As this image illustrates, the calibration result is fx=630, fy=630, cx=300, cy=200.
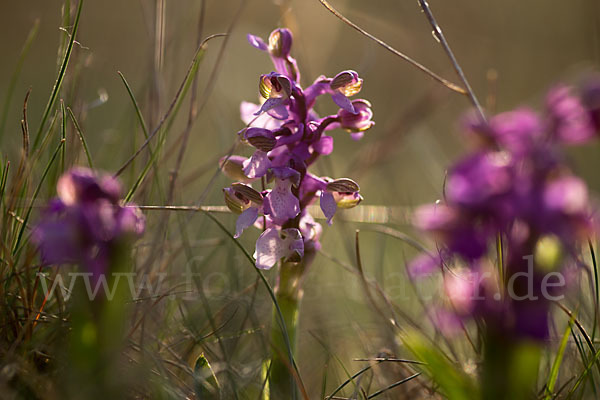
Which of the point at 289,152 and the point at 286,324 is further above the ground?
the point at 289,152

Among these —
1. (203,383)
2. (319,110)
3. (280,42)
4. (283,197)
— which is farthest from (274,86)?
(319,110)

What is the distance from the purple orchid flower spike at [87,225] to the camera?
35.5 inches

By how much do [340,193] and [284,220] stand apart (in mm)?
172

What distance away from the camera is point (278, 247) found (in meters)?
1.37

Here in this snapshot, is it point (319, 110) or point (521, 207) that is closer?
point (521, 207)

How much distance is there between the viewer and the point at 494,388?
33.0 inches

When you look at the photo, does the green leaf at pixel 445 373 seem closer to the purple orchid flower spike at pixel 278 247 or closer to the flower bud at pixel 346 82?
the purple orchid flower spike at pixel 278 247

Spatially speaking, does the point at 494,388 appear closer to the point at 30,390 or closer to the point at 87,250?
the point at 87,250

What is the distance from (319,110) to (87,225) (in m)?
1.76

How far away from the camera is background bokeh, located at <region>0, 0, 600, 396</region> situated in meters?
1.78

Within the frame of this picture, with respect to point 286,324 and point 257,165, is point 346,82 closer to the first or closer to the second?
point 257,165

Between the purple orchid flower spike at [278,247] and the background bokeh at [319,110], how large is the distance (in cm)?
19

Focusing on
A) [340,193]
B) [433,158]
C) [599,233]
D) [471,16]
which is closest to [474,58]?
[471,16]

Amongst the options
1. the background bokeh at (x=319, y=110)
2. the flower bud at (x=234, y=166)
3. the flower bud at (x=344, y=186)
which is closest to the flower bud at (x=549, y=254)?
the background bokeh at (x=319, y=110)
